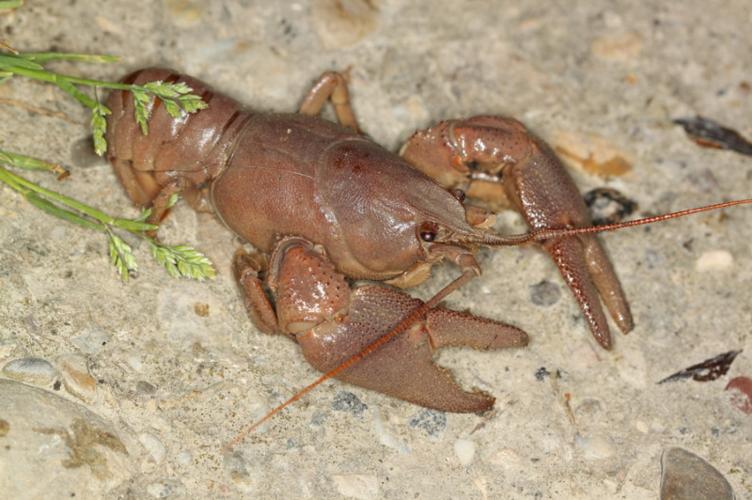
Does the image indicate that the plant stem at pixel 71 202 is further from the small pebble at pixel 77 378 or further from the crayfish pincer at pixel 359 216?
the small pebble at pixel 77 378

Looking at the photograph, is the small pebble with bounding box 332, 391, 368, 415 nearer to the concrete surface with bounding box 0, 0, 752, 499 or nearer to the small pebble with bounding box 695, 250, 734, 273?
the concrete surface with bounding box 0, 0, 752, 499

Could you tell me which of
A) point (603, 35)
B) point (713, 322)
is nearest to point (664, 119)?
point (603, 35)

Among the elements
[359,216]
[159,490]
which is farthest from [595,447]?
[159,490]

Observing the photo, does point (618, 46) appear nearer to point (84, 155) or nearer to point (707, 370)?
point (707, 370)

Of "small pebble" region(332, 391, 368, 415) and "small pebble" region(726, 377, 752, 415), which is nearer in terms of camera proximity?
"small pebble" region(332, 391, 368, 415)

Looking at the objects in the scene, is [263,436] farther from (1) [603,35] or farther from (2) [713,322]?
(1) [603,35]

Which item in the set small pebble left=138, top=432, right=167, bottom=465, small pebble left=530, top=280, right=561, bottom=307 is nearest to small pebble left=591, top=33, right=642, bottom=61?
small pebble left=530, top=280, right=561, bottom=307
